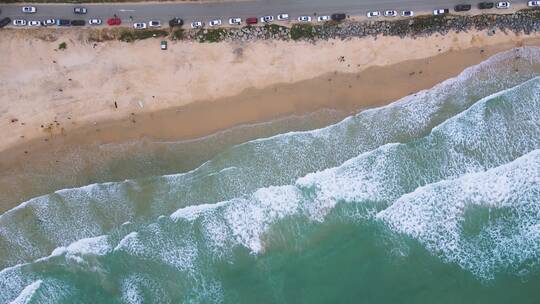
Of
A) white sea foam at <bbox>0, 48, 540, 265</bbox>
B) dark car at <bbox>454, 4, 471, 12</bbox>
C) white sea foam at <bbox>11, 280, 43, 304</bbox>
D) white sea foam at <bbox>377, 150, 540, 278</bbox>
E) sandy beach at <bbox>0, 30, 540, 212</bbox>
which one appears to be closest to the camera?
white sea foam at <bbox>377, 150, 540, 278</bbox>

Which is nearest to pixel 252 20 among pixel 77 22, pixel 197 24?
pixel 197 24

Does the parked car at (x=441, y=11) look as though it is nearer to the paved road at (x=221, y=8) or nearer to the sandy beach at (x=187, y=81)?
the paved road at (x=221, y=8)

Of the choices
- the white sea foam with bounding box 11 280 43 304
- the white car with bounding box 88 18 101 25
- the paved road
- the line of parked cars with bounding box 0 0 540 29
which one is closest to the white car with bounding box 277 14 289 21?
the line of parked cars with bounding box 0 0 540 29

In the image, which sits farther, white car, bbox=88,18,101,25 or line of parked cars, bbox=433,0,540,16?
line of parked cars, bbox=433,0,540,16

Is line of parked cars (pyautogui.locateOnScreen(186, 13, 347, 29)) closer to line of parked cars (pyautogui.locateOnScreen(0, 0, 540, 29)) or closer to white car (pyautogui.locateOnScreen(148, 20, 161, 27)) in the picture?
line of parked cars (pyautogui.locateOnScreen(0, 0, 540, 29))

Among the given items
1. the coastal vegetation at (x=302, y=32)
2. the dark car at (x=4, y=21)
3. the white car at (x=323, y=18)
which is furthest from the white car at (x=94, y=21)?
the white car at (x=323, y=18)

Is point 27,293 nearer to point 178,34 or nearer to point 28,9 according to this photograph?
point 28,9

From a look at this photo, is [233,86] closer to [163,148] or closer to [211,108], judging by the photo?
[211,108]
